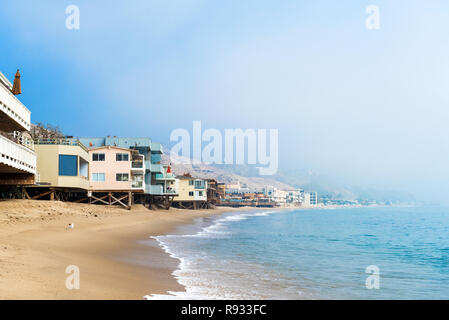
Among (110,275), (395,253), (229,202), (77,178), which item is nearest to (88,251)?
(110,275)

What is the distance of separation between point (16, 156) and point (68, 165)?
13.7 meters

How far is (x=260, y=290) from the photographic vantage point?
39.6ft

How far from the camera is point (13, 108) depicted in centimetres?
2425

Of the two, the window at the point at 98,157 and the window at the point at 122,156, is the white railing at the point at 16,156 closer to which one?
the window at the point at 98,157

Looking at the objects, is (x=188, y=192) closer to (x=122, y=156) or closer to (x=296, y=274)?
(x=122, y=156)

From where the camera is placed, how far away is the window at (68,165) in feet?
122

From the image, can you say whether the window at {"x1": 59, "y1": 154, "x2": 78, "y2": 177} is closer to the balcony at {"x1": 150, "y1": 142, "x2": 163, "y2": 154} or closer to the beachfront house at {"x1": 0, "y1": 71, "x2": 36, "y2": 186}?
the beachfront house at {"x1": 0, "y1": 71, "x2": 36, "y2": 186}

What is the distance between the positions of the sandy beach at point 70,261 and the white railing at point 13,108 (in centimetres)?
585

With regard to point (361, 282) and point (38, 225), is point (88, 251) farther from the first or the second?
point (361, 282)

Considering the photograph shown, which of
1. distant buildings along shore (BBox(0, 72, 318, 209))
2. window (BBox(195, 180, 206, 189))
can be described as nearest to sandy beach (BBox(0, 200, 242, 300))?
distant buildings along shore (BBox(0, 72, 318, 209))

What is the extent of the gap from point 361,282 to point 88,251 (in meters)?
11.5

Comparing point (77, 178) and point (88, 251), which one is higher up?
point (77, 178)

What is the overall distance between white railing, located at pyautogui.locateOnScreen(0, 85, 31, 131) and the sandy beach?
5845 millimetres

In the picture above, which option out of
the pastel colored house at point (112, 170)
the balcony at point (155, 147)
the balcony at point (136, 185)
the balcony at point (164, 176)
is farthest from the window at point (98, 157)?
the balcony at point (164, 176)
